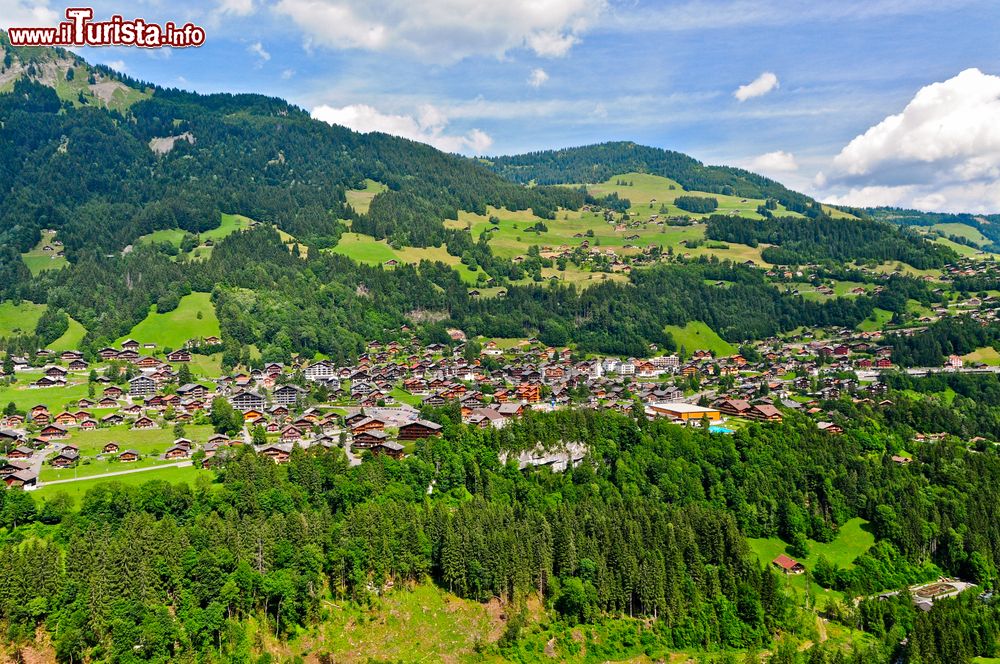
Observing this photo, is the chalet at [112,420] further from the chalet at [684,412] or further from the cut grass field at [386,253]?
the cut grass field at [386,253]

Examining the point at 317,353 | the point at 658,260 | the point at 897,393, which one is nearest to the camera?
the point at 897,393

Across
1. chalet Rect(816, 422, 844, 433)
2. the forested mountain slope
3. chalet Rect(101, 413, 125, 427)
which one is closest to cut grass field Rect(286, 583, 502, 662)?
chalet Rect(101, 413, 125, 427)

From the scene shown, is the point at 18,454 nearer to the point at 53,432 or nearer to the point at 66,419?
the point at 53,432

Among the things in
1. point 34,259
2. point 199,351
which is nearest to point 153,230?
point 34,259

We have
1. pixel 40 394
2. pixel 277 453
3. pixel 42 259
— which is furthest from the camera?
pixel 42 259

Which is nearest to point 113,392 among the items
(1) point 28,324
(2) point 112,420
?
(2) point 112,420

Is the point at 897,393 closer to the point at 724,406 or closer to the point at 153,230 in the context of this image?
the point at 724,406

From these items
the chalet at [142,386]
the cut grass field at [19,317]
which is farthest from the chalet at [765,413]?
the cut grass field at [19,317]
